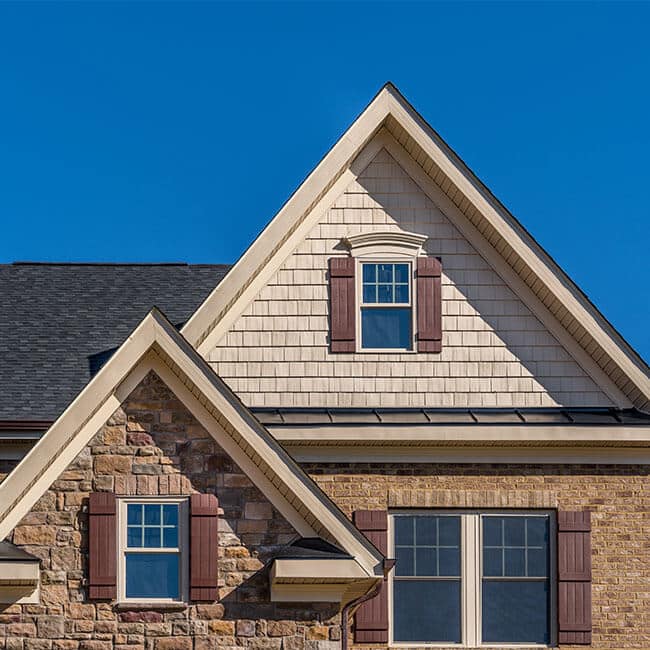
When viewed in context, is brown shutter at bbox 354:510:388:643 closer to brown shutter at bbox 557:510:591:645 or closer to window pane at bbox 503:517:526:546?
window pane at bbox 503:517:526:546

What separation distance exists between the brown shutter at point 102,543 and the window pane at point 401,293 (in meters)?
5.13

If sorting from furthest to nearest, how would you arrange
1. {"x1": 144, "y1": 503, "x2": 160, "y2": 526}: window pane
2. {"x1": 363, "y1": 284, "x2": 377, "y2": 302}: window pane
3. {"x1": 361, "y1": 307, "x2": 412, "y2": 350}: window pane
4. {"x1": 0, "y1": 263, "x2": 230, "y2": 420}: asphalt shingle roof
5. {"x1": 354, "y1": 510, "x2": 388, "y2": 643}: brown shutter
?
{"x1": 0, "y1": 263, "x2": 230, "y2": 420}: asphalt shingle roof
{"x1": 363, "y1": 284, "x2": 377, "y2": 302}: window pane
{"x1": 361, "y1": 307, "x2": 412, "y2": 350}: window pane
{"x1": 354, "y1": 510, "x2": 388, "y2": 643}: brown shutter
{"x1": 144, "y1": 503, "x2": 160, "y2": 526}: window pane

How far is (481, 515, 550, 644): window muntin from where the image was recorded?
1543 centimetres

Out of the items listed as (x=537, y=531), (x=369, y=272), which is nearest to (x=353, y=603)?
(x=537, y=531)

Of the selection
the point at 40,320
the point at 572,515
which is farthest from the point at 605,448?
the point at 40,320

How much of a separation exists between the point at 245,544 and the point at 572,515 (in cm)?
451

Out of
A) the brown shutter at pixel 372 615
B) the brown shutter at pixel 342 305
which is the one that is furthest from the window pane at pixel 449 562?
the brown shutter at pixel 342 305

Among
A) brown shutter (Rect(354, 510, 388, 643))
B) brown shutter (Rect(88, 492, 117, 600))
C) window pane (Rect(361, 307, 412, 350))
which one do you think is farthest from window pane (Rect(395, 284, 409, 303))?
brown shutter (Rect(88, 492, 117, 600))

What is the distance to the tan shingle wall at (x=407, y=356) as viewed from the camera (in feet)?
52.9

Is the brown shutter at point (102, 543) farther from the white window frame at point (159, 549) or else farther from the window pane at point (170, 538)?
the window pane at point (170, 538)

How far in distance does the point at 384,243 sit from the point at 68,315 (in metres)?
5.21

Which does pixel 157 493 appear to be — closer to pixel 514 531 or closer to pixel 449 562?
pixel 449 562

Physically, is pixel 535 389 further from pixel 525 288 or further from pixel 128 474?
pixel 128 474

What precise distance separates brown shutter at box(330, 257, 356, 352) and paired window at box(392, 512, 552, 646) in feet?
7.39
